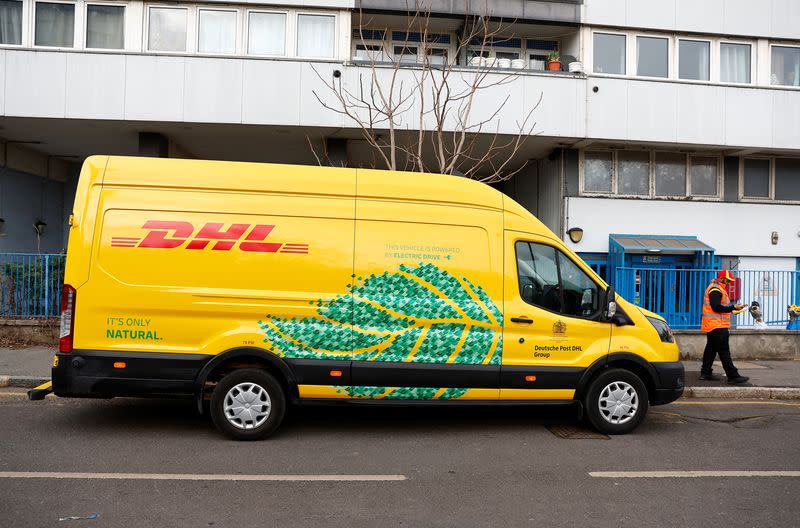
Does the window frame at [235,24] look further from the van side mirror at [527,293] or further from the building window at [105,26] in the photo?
the van side mirror at [527,293]

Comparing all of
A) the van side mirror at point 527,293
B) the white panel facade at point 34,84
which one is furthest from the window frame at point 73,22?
the van side mirror at point 527,293

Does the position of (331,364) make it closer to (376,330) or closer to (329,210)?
(376,330)

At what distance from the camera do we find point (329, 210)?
6.03 meters

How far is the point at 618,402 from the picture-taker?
6.43 m

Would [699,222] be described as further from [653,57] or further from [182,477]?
[182,477]

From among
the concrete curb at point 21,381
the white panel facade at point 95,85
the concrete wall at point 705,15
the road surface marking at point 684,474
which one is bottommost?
the road surface marking at point 684,474

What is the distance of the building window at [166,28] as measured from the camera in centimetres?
1287

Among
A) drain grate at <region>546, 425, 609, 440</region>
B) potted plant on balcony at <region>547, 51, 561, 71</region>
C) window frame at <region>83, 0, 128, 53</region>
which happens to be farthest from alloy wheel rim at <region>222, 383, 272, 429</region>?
potted plant on balcony at <region>547, 51, 561, 71</region>

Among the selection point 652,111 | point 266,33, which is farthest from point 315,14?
point 652,111

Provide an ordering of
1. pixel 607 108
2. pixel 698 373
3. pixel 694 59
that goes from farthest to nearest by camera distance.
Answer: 1. pixel 694 59
2. pixel 607 108
3. pixel 698 373

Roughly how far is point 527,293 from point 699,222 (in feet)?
33.1

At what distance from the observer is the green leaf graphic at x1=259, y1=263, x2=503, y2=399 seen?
591 cm

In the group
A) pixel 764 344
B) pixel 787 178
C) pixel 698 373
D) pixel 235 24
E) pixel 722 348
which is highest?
pixel 235 24

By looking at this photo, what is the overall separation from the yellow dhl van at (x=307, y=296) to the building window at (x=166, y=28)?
8.07 meters
